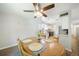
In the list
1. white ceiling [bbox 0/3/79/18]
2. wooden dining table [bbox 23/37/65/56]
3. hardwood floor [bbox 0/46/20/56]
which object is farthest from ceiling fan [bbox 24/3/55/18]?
hardwood floor [bbox 0/46/20/56]

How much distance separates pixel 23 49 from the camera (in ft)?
5.57

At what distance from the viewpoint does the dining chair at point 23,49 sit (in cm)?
169

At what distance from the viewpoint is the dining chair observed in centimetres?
169

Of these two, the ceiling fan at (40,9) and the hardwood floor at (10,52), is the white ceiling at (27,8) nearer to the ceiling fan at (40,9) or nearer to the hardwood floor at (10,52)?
the ceiling fan at (40,9)

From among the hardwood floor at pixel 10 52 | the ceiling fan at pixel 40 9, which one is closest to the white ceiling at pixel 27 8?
the ceiling fan at pixel 40 9

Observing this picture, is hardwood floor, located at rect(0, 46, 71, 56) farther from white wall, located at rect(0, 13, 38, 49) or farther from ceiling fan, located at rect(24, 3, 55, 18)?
ceiling fan, located at rect(24, 3, 55, 18)

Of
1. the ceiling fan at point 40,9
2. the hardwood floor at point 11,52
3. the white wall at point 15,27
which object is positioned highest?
the ceiling fan at point 40,9

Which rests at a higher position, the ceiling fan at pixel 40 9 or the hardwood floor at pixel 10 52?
the ceiling fan at pixel 40 9

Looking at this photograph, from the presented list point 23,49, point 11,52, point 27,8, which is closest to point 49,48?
point 23,49

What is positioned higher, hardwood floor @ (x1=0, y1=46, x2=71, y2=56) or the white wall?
the white wall

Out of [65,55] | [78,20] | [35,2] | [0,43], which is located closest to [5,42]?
[0,43]

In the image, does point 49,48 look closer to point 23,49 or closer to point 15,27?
point 23,49

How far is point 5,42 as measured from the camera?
1.69 meters

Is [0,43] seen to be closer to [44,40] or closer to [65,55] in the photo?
[44,40]
